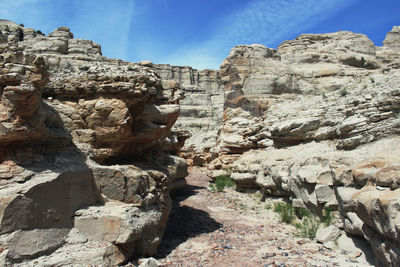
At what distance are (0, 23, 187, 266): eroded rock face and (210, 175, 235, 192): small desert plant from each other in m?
5.59

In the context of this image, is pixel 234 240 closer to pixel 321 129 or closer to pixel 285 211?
pixel 285 211

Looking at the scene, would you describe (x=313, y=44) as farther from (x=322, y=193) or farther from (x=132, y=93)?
(x=132, y=93)

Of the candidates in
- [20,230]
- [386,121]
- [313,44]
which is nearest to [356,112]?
[386,121]

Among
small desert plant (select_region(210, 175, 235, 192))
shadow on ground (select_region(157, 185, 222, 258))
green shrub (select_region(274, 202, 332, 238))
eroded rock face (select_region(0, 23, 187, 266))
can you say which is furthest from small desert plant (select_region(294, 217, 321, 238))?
small desert plant (select_region(210, 175, 235, 192))

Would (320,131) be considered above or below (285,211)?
above

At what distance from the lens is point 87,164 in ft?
17.0

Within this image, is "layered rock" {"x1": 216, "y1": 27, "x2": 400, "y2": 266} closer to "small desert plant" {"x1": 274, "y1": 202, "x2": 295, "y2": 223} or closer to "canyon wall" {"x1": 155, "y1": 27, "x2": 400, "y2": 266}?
"canyon wall" {"x1": 155, "y1": 27, "x2": 400, "y2": 266}

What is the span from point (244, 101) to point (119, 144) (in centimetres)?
863

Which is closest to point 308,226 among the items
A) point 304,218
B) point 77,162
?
point 304,218

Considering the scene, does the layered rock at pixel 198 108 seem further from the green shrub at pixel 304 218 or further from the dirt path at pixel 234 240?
the green shrub at pixel 304 218

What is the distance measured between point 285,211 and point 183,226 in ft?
9.33

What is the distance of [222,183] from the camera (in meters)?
12.5

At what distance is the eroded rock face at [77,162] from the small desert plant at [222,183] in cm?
559

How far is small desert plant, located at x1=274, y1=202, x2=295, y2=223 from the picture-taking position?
758 cm
